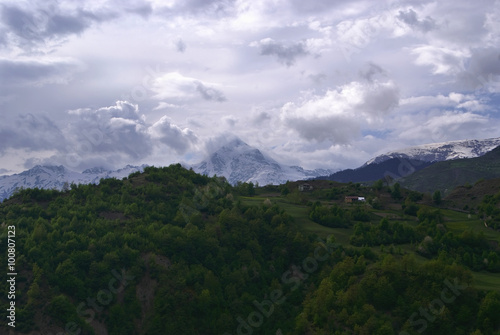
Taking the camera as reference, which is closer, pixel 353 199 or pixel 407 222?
pixel 407 222

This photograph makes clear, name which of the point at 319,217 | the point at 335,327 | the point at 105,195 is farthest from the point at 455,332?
the point at 105,195

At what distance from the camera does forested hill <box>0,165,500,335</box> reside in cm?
7588

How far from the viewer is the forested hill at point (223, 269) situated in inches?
2987

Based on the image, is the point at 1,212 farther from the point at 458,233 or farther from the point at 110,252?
the point at 458,233

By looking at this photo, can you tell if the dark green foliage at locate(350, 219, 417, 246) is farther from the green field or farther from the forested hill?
the green field

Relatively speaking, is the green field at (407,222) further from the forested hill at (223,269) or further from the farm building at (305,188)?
the farm building at (305,188)

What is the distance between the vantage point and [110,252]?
9362 cm

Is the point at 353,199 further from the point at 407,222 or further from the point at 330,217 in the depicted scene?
the point at 330,217

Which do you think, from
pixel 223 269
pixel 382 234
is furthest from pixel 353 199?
pixel 223 269

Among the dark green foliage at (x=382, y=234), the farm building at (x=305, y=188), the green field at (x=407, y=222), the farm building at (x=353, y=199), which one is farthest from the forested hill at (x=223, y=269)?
the farm building at (x=305, y=188)

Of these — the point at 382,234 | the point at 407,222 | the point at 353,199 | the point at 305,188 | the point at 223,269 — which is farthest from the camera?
the point at 305,188

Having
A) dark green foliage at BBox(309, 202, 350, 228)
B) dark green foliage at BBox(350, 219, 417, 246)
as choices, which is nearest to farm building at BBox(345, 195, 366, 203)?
dark green foliage at BBox(309, 202, 350, 228)

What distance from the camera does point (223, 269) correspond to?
97.6 metres

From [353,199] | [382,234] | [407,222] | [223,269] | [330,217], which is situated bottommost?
[223,269]
